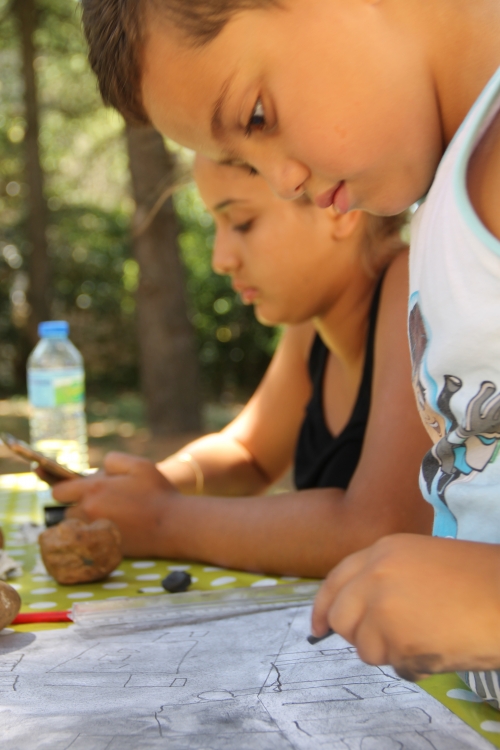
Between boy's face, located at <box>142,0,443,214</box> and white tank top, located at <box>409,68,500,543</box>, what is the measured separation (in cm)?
8

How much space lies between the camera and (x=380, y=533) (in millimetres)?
1239

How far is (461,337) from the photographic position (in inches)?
29.2

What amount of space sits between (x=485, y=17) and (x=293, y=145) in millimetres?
246

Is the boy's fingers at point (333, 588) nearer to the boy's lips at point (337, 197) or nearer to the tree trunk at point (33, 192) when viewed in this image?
the boy's lips at point (337, 197)

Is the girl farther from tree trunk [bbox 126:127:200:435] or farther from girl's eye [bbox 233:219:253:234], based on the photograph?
tree trunk [bbox 126:127:200:435]

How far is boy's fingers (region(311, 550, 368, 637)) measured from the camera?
70 cm

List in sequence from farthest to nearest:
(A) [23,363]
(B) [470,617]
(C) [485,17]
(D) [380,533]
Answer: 1. (A) [23,363]
2. (D) [380,533]
3. (C) [485,17]
4. (B) [470,617]

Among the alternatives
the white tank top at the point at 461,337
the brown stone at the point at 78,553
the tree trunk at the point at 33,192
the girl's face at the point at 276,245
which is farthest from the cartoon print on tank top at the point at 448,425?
the tree trunk at the point at 33,192

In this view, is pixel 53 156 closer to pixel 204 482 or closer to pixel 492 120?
pixel 204 482

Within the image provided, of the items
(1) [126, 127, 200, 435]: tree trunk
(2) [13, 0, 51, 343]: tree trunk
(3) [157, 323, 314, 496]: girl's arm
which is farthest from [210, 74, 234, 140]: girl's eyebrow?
(2) [13, 0, 51, 343]: tree trunk

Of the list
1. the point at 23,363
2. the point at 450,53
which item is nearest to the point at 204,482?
the point at 450,53

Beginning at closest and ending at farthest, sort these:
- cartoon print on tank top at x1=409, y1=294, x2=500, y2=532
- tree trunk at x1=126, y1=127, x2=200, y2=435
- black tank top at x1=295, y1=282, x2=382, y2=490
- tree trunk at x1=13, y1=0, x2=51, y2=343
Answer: cartoon print on tank top at x1=409, y1=294, x2=500, y2=532 < black tank top at x1=295, y1=282, x2=382, y2=490 < tree trunk at x1=126, y1=127, x2=200, y2=435 < tree trunk at x1=13, y1=0, x2=51, y2=343

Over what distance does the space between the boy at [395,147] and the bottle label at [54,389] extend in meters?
1.11

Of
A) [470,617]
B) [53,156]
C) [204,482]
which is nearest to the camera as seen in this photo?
[470,617]
